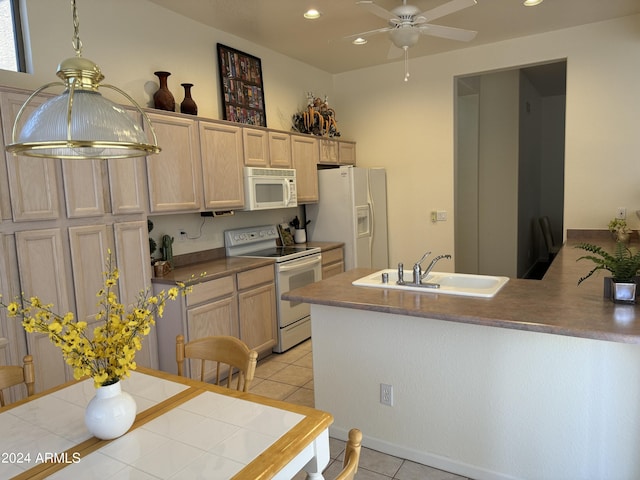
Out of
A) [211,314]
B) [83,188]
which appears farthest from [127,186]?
[211,314]

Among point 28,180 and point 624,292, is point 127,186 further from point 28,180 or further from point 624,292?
point 624,292

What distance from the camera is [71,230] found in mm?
2537

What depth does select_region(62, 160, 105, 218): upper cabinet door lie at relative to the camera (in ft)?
8.25

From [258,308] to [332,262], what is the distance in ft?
3.81

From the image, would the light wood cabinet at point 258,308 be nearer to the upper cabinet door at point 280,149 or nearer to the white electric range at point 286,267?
the white electric range at point 286,267

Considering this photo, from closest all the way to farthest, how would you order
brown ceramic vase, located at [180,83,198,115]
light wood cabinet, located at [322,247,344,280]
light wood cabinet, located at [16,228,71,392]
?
light wood cabinet, located at [16,228,71,392], brown ceramic vase, located at [180,83,198,115], light wood cabinet, located at [322,247,344,280]

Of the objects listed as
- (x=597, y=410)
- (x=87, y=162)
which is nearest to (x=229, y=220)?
(x=87, y=162)

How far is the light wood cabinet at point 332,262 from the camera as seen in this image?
4.45m

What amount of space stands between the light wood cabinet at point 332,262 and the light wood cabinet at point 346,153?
1145mm

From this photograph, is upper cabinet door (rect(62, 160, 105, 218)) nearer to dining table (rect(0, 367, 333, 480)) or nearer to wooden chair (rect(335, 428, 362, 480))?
dining table (rect(0, 367, 333, 480))

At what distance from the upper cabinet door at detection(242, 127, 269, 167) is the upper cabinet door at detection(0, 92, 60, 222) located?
1616 mm

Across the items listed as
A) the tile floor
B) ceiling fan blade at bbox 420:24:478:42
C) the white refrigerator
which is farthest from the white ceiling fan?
the tile floor

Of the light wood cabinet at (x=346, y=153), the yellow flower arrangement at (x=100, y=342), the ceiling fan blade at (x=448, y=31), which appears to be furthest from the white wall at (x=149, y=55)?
the yellow flower arrangement at (x=100, y=342)

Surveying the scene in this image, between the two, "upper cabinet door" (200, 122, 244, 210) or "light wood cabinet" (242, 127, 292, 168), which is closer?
"upper cabinet door" (200, 122, 244, 210)
